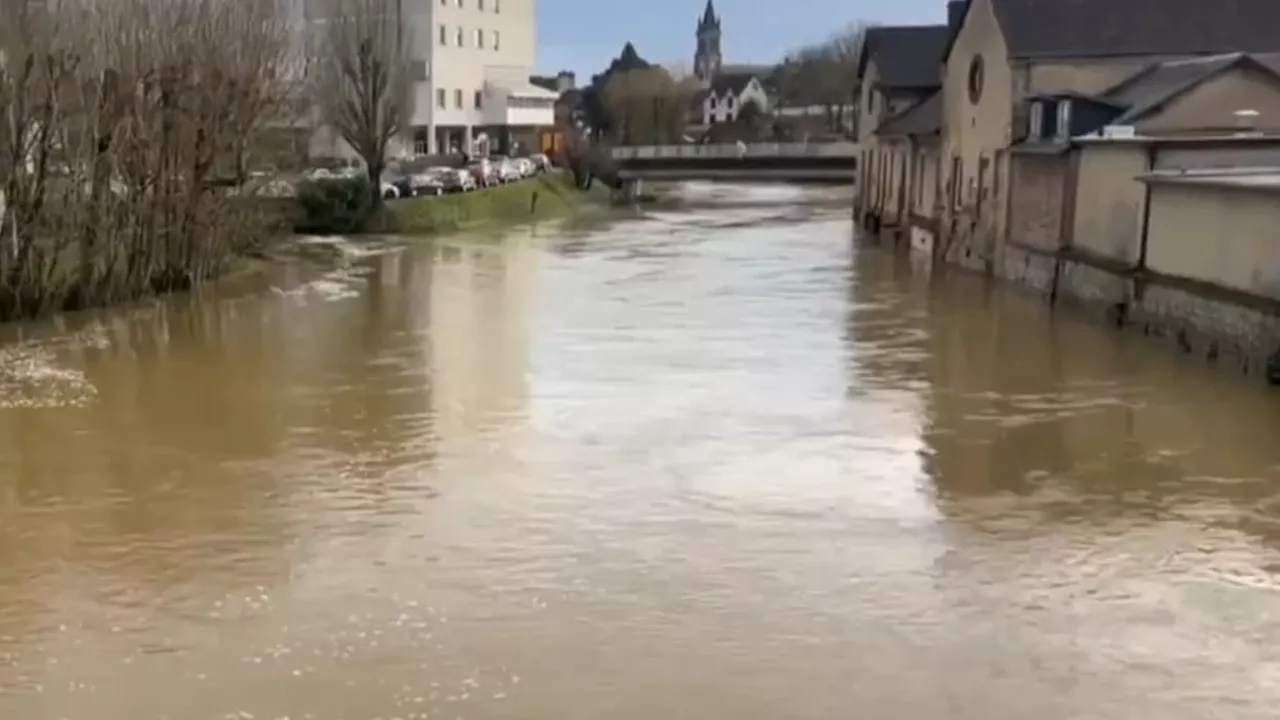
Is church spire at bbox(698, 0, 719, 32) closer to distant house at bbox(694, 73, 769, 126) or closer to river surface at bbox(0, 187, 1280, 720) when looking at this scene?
distant house at bbox(694, 73, 769, 126)

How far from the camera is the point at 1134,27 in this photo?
28422 mm

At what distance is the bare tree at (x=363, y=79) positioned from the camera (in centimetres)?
4300

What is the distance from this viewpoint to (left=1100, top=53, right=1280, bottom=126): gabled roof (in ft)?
79.3

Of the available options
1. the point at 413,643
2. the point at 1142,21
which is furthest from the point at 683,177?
the point at 413,643

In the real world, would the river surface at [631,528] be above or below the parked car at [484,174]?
below

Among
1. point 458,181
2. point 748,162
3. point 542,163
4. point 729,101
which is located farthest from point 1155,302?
point 729,101

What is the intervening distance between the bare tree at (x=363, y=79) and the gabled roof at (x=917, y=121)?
16.0 metres

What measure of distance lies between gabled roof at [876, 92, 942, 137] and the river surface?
17862mm

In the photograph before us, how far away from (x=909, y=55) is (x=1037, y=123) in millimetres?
17349

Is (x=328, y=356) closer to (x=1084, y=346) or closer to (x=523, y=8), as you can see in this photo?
(x=1084, y=346)

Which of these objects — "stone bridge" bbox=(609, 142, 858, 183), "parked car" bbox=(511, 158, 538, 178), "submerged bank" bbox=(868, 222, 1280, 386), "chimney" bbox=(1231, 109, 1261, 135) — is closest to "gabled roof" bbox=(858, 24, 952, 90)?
"submerged bank" bbox=(868, 222, 1280, 386)

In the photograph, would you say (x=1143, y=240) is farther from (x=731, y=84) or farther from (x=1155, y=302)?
(x=731, y=84)

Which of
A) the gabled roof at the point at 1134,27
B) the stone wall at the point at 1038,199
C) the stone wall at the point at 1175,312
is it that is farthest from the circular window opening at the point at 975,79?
the stone wall at the point at 1175,312

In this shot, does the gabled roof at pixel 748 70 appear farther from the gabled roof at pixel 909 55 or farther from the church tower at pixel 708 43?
the gabled roof at pixel 909 55
